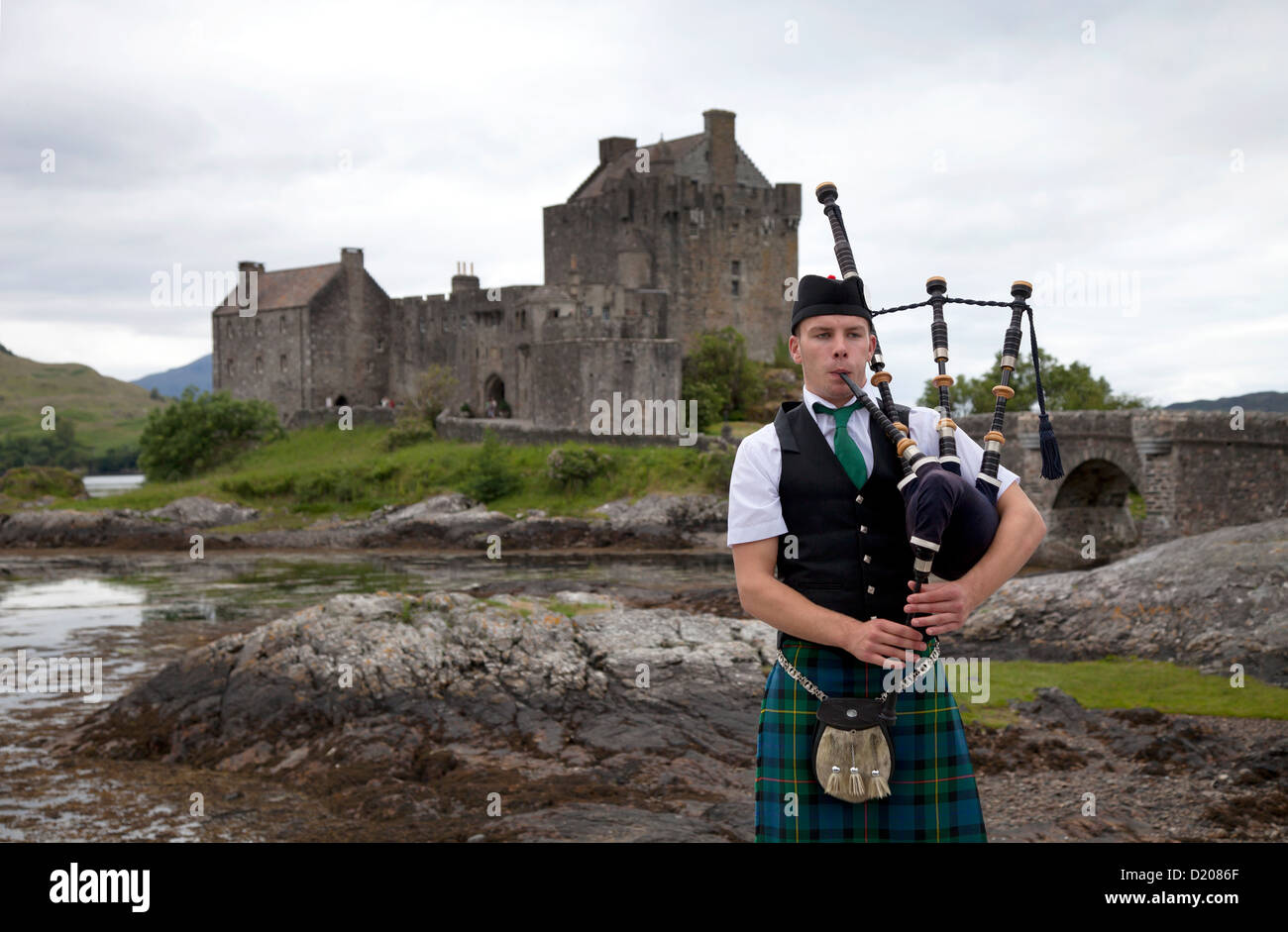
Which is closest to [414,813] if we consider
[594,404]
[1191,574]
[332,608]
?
[332,608]

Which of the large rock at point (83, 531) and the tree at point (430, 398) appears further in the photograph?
the tree at point (430, 398)

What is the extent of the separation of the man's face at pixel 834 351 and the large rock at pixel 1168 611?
1274cm

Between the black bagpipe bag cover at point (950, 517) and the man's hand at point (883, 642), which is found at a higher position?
the black bagpipe bag cover at point (950, 517)

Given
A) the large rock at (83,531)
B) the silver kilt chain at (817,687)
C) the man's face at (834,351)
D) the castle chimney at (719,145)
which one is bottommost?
the large rock at (83,531)

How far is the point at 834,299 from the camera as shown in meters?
3.93

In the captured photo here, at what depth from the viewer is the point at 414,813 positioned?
37.1 ft

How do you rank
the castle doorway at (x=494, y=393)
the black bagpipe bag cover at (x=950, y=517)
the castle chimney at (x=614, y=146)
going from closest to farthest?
the black bagpipe bag cover at (x=950, y=517)
the castle doorway at (x=494, y=393)
the castle chimney at (x=614, y=146)

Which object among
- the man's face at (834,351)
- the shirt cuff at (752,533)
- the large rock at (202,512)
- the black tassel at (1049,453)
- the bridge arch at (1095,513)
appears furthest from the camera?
the large rock at (202,512)

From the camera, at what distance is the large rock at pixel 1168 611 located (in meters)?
15.5

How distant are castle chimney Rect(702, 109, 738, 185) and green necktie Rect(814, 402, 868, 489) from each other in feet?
186

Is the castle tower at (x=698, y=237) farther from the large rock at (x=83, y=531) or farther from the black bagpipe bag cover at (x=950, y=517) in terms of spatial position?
the black bagpipe bag cover at (x=950, y=517)

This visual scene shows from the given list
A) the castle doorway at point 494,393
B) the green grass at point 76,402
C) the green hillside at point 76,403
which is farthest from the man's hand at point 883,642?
the green grass at point 76,402

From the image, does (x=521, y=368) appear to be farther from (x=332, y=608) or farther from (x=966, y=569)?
(x=966, y=569)

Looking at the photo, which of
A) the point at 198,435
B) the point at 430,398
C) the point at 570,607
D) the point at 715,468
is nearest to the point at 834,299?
the point at 570,607
